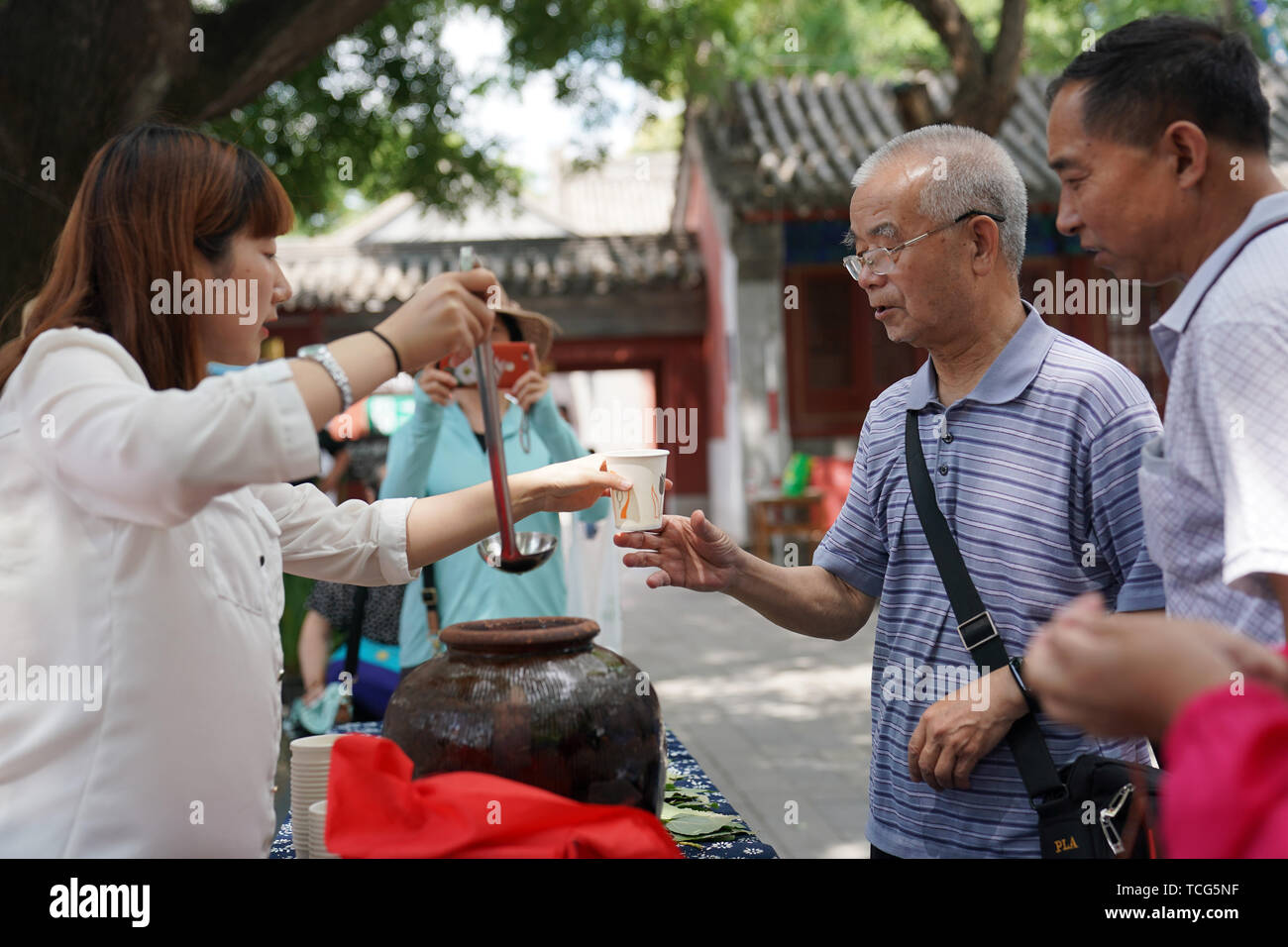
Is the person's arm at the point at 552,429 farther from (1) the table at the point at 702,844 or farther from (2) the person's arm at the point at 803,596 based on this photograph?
(2) the person's arm at the point at 803,596

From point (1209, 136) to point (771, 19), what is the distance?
2204 cm

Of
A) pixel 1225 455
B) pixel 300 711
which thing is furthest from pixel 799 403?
pixel 1225 455

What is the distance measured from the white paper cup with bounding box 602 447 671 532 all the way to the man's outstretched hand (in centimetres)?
21

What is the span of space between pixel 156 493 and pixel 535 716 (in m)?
0.62

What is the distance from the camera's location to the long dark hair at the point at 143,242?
176 centimetres

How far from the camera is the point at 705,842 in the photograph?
7.40 ft

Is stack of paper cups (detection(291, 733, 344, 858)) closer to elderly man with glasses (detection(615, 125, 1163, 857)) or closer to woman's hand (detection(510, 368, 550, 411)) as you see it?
elderly man with glasses (detection(615, 125, 1163, 857))

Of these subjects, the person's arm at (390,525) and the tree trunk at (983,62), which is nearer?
the person's arm at (390,525)

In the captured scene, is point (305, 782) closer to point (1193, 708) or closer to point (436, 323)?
point (436, 323)

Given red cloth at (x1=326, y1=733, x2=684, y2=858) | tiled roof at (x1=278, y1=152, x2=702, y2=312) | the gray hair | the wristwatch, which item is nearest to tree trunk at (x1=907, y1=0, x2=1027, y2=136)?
the gray hair

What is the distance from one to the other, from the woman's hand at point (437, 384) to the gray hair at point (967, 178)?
1.86 meters

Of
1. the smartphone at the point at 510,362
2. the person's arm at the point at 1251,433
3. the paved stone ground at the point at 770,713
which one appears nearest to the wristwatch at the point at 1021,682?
the person's arm at the point at 1251,433

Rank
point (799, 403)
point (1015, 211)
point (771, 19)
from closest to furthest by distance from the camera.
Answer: point (1015, 211) → point (799, 403) → point (771, 19)
